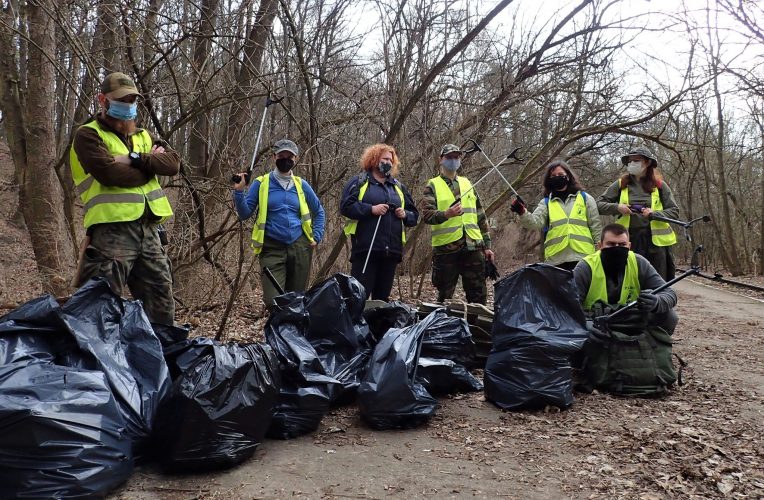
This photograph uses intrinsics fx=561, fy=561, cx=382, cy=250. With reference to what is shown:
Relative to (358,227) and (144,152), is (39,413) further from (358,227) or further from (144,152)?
(358,227)

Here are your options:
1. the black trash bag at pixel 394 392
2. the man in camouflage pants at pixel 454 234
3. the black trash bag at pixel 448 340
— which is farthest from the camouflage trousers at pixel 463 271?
the black trash bag at pixel 394 392

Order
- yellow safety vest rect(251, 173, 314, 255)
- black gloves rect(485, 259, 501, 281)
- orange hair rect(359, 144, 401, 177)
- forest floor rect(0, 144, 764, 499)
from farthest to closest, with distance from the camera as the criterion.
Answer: black gloves rect(485, 259, 501, 281) → orange hair rect(359, 144, 401, 177) → yellow safety vest rect(251, 173, 314, 255) → forest floor rect(0, 144, 764, 499)

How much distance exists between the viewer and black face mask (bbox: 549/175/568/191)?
466 centimetres

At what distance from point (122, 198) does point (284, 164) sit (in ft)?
4.63

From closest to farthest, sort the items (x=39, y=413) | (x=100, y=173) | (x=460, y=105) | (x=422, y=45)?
(x=39, y=413) < (x=100, y=173) < (x=422, y=45) < (x=460, y=105)

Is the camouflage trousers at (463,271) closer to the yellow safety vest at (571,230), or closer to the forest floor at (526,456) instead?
the yellow safety vest at (571,230)

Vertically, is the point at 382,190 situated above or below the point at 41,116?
below

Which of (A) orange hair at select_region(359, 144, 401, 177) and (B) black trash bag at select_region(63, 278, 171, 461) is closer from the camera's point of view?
(B) black trash bag at select_region(63, 278, 171, 461)

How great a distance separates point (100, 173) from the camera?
312cm

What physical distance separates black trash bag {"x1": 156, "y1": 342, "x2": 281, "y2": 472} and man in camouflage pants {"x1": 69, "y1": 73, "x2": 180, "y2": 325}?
3.11 feet

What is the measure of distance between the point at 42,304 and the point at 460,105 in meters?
7.04

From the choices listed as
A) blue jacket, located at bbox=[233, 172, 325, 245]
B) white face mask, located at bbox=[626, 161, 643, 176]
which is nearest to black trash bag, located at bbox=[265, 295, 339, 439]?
blue jacket, located at bbox=[233, 172, 325, 245]

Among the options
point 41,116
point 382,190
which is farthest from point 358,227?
point 41,116

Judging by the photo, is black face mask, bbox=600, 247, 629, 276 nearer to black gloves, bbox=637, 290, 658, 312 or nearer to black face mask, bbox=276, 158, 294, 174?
black gloves, bbox=637, 290, 658, 312
